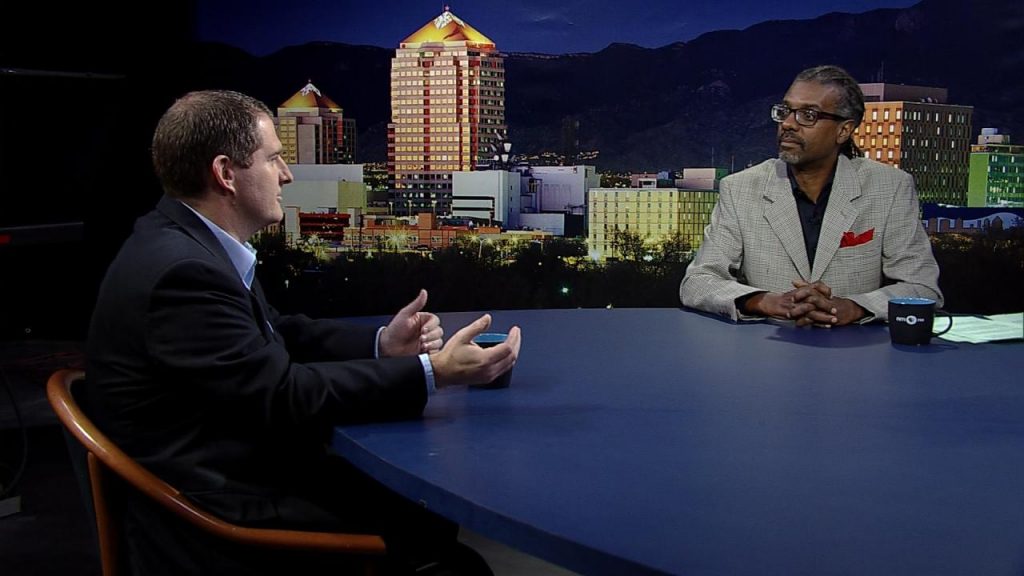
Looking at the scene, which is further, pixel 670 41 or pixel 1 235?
pixel 670 41

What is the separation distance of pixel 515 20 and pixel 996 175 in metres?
3.48

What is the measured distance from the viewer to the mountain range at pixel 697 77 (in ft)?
22.6

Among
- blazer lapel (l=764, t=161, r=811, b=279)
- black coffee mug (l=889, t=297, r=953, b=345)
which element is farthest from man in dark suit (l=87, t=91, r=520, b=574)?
blazer lapel (l=764, t=161, r=811, b=279)

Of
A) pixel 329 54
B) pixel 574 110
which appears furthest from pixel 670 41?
pixel 329 54

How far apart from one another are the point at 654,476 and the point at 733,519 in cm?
15

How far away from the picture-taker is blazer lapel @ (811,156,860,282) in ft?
8.54

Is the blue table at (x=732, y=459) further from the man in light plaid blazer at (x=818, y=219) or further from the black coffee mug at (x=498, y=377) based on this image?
the man in light plaid blazer at (x=818, y=219)

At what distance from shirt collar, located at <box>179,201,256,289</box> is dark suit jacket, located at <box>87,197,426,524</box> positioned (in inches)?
3.1

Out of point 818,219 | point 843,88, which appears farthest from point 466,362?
point 843,88

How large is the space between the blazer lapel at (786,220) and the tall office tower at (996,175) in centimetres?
446

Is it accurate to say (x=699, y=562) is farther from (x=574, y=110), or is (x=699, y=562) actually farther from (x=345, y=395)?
(x=574, y=110)

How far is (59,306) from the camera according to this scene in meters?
5.72

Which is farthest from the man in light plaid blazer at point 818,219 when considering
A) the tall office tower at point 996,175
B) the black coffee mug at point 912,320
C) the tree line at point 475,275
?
the tree line at point 475,275

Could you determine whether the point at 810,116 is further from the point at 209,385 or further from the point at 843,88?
the point at 209,385
